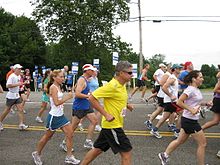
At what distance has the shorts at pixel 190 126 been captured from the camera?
18.6ft

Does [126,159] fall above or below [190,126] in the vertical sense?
below

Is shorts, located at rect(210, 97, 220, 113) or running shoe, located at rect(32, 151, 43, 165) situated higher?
shorts, located at rect(210, 97, 220, 113)

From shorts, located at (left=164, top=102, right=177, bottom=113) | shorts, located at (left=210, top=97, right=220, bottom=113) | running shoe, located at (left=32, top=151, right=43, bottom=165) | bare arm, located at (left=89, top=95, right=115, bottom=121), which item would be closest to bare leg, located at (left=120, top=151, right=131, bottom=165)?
bare arm, located at (left=89, top=95, right=115, bottom=121)

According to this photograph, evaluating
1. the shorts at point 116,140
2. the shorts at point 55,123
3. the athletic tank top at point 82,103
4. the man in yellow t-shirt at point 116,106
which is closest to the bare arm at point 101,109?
the man in yellow t-shirt at point 116,106

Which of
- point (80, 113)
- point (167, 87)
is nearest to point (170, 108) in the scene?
point (167, 87)

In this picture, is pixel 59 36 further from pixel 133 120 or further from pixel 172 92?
pixel 172 92

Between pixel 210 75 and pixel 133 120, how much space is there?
4515 cm

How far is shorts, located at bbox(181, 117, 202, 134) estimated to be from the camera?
5.66m

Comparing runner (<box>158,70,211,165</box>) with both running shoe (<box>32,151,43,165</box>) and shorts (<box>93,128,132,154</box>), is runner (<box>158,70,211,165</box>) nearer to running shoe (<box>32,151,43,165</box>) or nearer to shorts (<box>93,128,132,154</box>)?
shorts (<box>93,128,132,154</box>)

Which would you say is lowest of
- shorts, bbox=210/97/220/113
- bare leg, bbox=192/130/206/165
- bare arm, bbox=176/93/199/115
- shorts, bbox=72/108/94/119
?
bare leg, bbox=192/130/206/165

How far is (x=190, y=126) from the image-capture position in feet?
18.7

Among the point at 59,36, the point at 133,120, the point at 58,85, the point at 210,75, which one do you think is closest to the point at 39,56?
the point at 59,36

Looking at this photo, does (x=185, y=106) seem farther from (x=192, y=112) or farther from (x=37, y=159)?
(x=37, y=159)

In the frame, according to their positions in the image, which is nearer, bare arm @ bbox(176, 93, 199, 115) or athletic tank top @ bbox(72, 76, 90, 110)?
bare arm @ bbox(176, 93, 199, 115)
